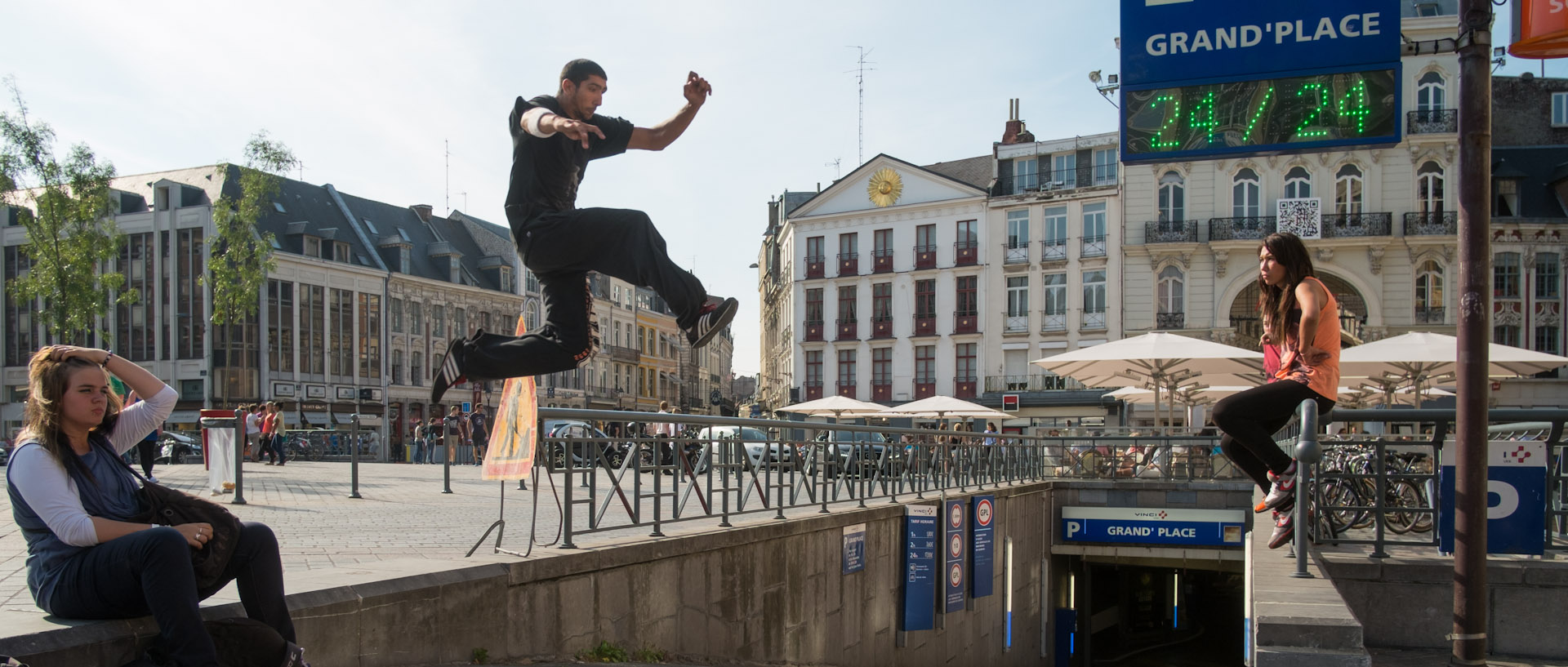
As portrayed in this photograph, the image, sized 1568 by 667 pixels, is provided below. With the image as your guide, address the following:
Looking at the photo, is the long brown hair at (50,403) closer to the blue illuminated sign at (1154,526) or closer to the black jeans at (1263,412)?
the black jeans at (1263,412)

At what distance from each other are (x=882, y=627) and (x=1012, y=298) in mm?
43363

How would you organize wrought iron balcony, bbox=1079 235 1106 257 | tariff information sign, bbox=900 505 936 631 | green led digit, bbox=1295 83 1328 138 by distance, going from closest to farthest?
green led digit, bbox=1295 83 1328 138 → tariff information sign, bbox=900 505 936 631 → wrought iron balcony, bbox=1079 235 1106 257

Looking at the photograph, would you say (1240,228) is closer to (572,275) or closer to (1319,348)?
(1319,348)

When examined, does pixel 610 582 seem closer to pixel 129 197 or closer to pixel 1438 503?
pixel 1438 503

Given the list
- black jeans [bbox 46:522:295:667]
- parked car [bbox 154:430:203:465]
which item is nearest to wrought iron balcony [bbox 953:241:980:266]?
parked car [bbox 154:430:203:465]

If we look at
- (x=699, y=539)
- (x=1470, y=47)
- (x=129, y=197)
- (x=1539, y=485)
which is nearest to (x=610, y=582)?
(x=699, y=539)

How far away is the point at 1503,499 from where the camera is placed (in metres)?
8.37

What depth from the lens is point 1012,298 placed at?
53.7 metres

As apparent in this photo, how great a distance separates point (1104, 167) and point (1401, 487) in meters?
44.7

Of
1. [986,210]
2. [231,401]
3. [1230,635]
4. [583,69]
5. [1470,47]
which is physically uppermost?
[986,210]

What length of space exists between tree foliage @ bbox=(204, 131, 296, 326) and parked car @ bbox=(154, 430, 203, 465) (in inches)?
158

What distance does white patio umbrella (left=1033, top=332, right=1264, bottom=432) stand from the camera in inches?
786

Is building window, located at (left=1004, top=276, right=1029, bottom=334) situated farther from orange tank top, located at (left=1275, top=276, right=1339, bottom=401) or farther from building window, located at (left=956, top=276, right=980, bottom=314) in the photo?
orange tank top, located at (left=1275, top=276, right=1339, bottom=401)

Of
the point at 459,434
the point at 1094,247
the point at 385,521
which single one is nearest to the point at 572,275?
the point at 385,521
